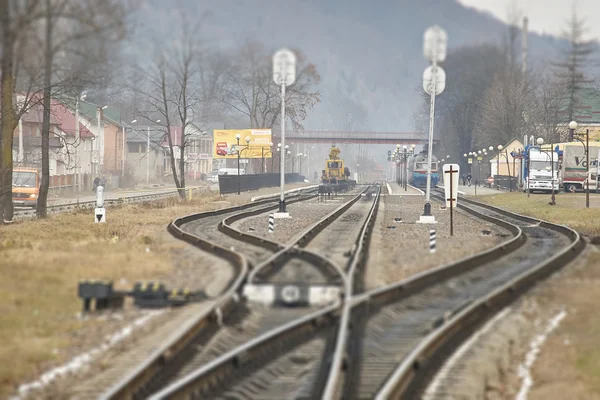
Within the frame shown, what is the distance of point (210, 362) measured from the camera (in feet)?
33.0

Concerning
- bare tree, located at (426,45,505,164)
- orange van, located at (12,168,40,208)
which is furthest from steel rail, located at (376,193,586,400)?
bare tree, located at (426,45,505,164)

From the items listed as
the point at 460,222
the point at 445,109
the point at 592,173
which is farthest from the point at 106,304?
the point at 445,109

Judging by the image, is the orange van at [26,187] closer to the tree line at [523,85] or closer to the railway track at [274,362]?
the tree line at [523,85]

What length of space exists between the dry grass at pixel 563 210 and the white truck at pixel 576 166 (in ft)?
20.0

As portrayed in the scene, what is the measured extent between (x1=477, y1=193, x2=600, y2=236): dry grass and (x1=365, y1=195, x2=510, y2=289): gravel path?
3468 mm

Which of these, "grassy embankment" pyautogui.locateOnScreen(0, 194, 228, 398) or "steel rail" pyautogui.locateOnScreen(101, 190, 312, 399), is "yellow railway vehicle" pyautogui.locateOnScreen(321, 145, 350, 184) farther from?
"steel rail" pyautogui.locateOnScreen(101, 190, 312, 399)

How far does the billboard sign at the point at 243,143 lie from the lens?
9225cm

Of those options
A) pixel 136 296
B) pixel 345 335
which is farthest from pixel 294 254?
pixel 345 335

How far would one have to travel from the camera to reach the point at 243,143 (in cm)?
9431

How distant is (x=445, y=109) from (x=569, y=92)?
113 ft

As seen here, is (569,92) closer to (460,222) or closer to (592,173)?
(592,173)

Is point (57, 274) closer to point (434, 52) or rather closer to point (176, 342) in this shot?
point (176, 342)

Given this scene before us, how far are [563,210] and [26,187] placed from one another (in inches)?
1238

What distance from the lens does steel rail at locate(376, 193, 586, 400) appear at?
923 cm
